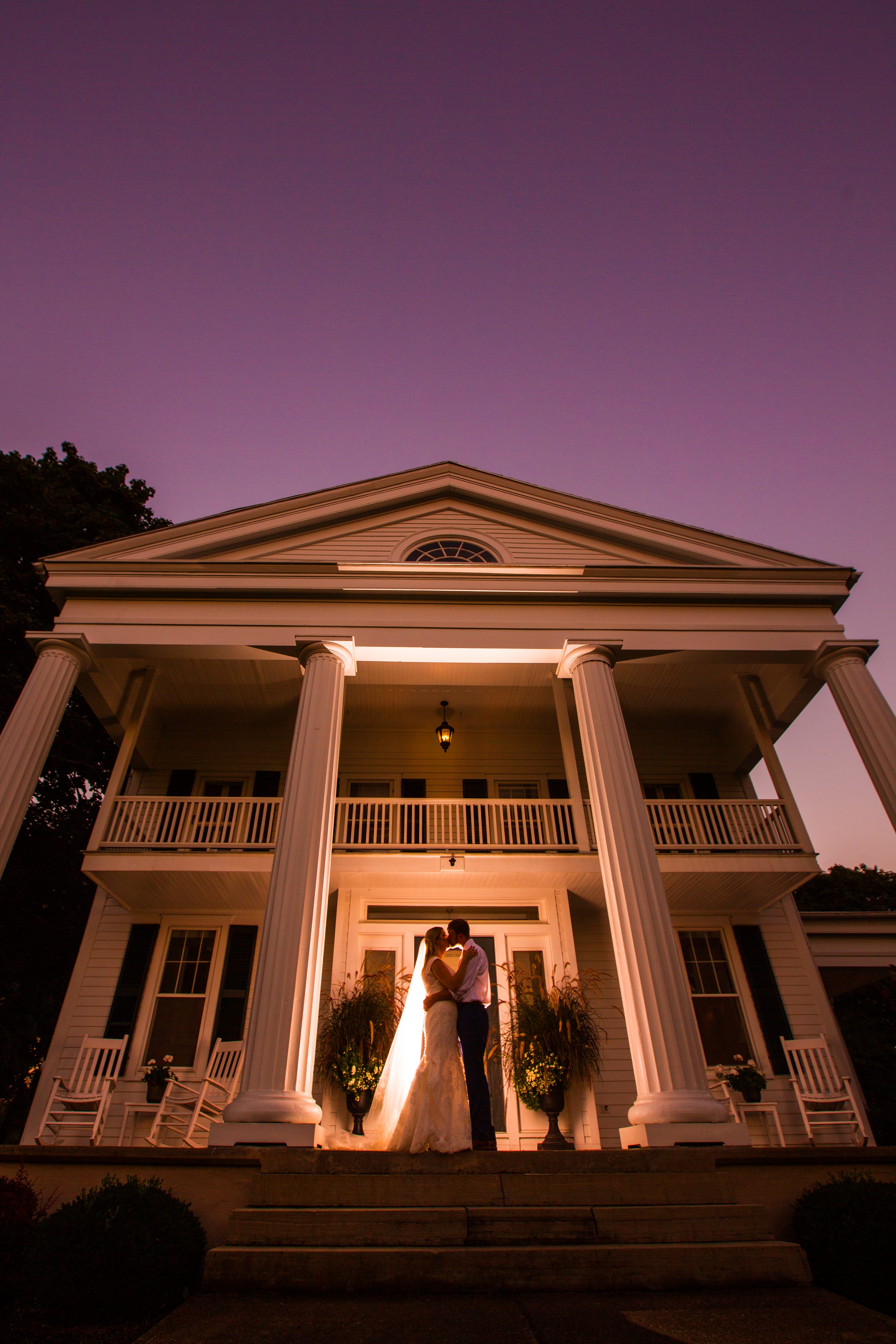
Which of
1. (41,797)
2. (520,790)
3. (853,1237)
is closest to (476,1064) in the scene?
(853,1237)

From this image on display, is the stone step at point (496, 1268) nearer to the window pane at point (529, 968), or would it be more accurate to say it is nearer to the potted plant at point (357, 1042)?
the potted plant at point (357, 1042)

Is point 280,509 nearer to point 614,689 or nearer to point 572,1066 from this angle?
point 614,689

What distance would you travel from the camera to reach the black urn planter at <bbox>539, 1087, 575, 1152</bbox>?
855 cm

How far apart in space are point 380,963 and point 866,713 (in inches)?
292

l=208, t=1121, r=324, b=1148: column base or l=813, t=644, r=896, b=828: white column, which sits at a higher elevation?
l=813, t=644, r=896, b=828: white column

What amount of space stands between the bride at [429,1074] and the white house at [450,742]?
2.29 m

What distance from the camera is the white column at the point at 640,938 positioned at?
630 centimetres

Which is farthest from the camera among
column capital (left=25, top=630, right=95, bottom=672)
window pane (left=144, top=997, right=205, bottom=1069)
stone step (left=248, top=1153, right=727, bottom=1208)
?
window pane (left=144, top=997, right=205, bottom=1069)

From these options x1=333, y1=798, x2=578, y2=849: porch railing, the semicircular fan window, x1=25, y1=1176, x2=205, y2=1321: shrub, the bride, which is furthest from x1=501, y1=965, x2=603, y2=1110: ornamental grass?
the semicircular fan window

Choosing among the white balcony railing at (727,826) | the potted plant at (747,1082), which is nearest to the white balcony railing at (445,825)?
the white balcony railing at (727,826)

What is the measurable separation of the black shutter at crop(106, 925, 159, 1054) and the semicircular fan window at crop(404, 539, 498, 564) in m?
7.00

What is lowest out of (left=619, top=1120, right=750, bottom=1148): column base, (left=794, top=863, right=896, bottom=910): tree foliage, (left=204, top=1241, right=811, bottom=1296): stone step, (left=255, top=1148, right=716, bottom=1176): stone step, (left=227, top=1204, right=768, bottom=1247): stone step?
(left=204, top=1241, right=811, bottom=1296): stone step

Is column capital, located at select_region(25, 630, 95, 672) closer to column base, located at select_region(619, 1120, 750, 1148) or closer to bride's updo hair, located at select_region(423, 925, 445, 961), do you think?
bride's updo hair, located at select_region(423, 925, 445, 961)

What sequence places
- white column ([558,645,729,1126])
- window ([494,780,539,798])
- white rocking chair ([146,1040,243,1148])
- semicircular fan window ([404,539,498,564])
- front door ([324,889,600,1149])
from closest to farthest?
white column ([558,645,729,1126])
white rocking chair ([146,1040,243,1148])
front door ([324,889,600,1149])
semicircular fan window ([404,539,498,564])
window ([494,780,539,798])
